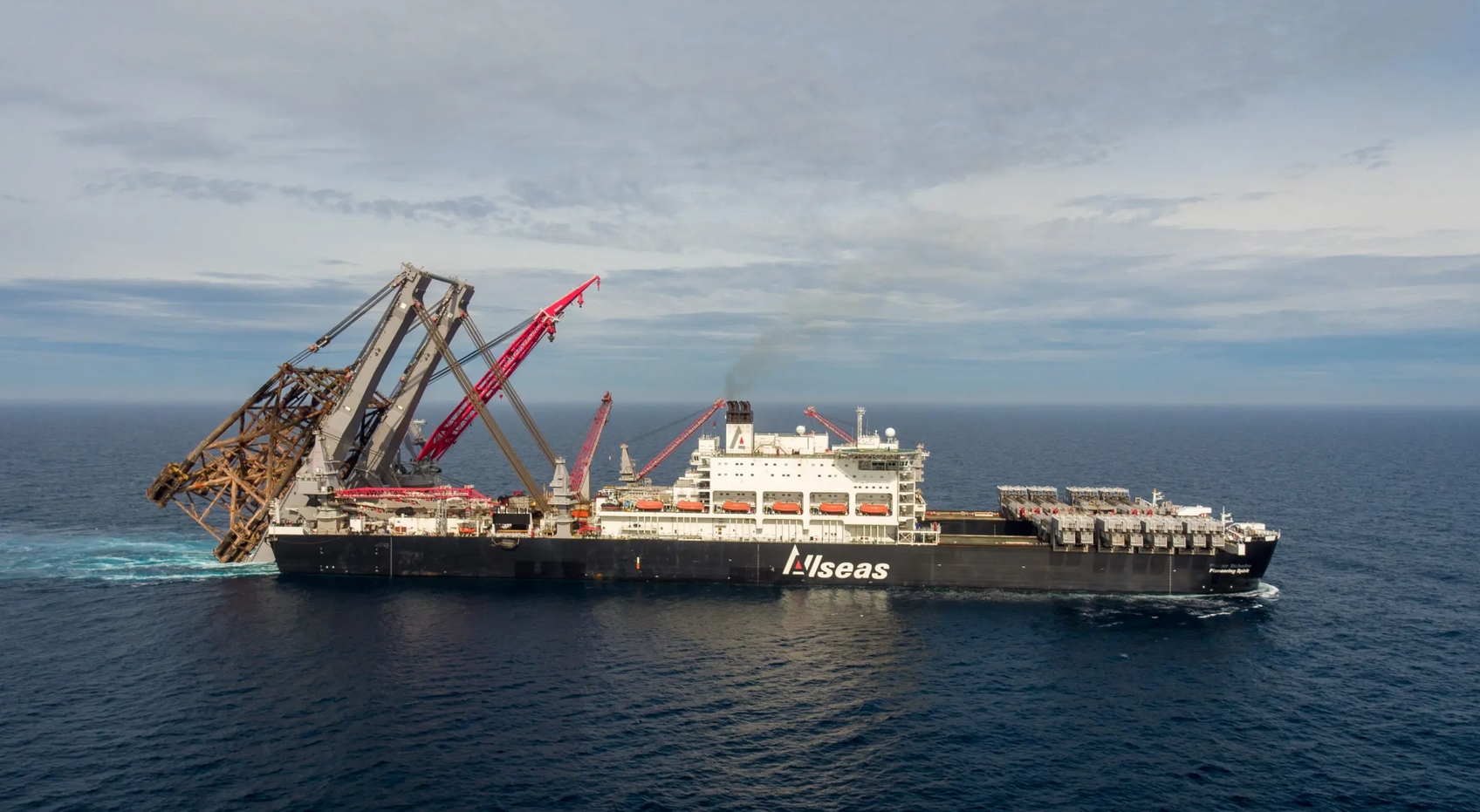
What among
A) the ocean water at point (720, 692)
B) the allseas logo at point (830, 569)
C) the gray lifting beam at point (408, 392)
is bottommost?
the ocean water at point (720, 692)

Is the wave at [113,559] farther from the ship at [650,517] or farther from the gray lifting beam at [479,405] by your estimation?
the gray lifting beam at [479,405]

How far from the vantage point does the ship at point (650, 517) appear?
52406 mm

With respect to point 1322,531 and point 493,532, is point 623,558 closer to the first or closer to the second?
point 493,532

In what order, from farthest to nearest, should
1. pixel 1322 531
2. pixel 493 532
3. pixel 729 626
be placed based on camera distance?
pixel 1322 531 → pixel 493 532 → pixel 729 626

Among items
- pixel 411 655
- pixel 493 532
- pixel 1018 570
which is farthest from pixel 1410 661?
pixel 493 532

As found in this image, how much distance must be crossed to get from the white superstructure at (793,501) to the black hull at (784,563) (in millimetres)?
1735

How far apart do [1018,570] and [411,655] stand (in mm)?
37767

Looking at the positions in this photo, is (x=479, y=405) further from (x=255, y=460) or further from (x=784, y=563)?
(x=784, y=563)

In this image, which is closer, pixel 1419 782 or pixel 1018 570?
pixel 1419 782

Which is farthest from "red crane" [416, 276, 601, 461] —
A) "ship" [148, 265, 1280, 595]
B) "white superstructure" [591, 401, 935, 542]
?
"white superstructure" [591, 401, 935, 542]

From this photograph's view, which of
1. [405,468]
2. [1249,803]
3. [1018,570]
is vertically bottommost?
[1249,803]

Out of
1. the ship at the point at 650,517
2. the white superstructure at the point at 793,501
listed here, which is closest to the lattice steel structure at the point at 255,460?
the ship at the point at 650,517

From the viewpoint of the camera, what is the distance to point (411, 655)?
4000 cm

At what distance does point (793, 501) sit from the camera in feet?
186
